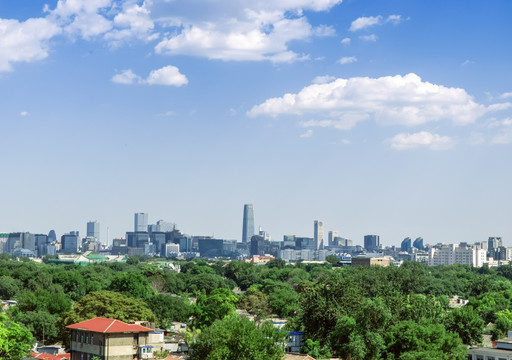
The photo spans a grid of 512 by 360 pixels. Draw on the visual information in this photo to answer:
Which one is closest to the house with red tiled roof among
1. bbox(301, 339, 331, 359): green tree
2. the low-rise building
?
bbox(301, 339, 331, 359): green tree

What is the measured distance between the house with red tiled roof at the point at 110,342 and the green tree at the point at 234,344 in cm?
399

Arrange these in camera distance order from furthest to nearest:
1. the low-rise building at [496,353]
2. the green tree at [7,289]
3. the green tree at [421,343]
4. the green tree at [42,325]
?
the green tree at [7,289], the green tree at [42,325], the low-rise building at [496,353], the green tree at [421,343]

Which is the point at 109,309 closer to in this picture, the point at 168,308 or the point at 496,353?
the point at 168,308

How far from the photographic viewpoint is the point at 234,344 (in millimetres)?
38406

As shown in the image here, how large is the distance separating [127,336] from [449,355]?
19077mm

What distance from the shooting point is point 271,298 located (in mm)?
89625

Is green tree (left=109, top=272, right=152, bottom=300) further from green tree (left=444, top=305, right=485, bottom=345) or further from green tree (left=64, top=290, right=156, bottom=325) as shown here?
green tree (left=444, top=305, right=485, bottom=345)

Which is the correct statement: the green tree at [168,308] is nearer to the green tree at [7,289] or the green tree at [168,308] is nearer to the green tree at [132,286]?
the green tree at [132,286]

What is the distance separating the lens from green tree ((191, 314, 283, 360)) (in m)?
38.0

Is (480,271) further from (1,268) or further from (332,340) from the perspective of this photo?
(332,340)

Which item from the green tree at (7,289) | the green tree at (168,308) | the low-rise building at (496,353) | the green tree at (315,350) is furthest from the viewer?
the green tree at (7,289)

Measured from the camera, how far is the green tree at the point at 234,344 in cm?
3800

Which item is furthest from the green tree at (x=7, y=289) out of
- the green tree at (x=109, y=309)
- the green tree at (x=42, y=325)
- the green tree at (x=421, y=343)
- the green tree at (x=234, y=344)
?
the green tree at (x=421, y=343)

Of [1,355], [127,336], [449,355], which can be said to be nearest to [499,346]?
[449,355]
